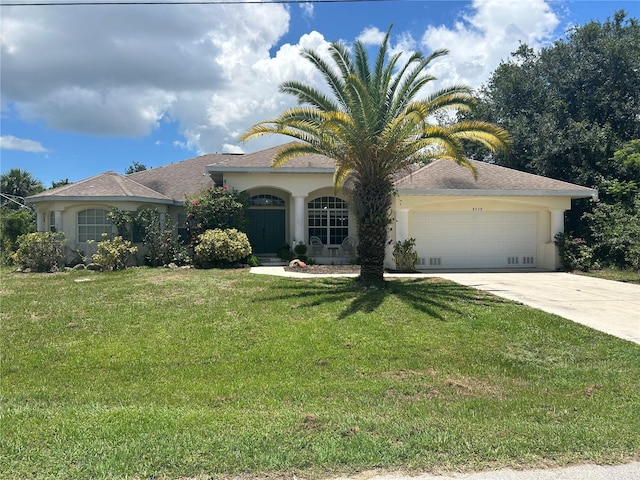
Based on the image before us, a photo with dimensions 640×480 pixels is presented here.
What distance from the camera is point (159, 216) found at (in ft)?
62.3

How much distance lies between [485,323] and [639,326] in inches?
116

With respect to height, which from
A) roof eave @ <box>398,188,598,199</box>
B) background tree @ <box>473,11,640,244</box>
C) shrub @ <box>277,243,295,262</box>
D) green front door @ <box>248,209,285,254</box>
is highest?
background tree @ <box>473,11,640,244</box>

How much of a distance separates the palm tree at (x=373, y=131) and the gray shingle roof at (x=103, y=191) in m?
8.51

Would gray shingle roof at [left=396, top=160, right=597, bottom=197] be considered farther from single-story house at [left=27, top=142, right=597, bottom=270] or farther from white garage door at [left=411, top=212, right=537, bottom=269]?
white garage door at [left=411, top=212, right=537, bottom=269]

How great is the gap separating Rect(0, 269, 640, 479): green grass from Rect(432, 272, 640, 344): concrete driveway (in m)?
0.86

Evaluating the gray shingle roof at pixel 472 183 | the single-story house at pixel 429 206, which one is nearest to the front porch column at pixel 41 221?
the single-story house at pixel 429 206

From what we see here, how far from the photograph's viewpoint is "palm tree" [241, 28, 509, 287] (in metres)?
11.4

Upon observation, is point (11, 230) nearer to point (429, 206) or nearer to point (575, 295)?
point (429, 206)

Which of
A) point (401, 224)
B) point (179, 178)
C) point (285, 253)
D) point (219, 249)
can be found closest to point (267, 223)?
point (285, 253)

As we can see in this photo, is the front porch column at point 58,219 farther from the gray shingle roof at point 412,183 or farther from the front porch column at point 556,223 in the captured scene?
the front porch column at point 556,223

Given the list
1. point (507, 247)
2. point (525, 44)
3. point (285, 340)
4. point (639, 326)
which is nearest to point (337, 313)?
point (285, 340)

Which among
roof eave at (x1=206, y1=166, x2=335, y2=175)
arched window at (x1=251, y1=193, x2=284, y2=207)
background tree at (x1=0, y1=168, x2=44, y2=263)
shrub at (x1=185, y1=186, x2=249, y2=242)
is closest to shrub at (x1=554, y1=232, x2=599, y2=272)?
roof eave at (x1=206, y1=166, x2=335, y2=175)

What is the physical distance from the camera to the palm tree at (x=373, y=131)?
11383 millimetres

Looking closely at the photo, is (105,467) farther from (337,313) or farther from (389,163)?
(389,163)
